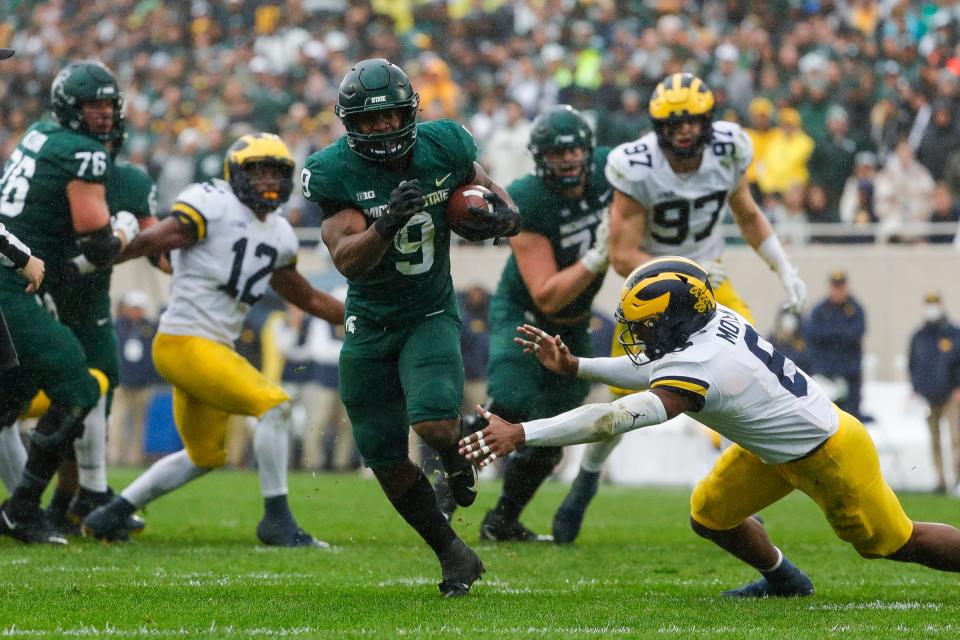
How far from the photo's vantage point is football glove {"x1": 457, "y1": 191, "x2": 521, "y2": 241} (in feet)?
16.1

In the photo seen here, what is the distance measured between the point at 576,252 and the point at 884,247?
22.8 feet

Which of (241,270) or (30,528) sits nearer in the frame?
(30,528)

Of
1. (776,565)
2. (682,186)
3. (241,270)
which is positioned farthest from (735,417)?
(241,270)

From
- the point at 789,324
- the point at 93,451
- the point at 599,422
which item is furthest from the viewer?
the point at 789,324

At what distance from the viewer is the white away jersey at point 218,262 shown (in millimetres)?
6875

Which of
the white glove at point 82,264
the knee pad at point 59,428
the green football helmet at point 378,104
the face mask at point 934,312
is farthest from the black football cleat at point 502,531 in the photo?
the face mask at point 934,312

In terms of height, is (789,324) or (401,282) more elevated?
(401,282)

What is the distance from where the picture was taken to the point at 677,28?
14.1 m

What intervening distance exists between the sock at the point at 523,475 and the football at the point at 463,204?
2286 mm

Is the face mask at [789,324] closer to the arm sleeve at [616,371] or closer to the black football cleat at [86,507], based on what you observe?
the black football cleat at [86,507]

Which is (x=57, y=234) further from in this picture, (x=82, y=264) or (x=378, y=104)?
(x=378, y=104)

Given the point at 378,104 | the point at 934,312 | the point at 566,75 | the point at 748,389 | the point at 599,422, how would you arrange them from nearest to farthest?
1. the point at 599,422
2. the point at 748,389
3. the point at 378,104
4. the point at 934,312
5. the point at 566,75

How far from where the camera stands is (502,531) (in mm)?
7141

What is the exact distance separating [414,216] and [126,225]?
91.4 inches
